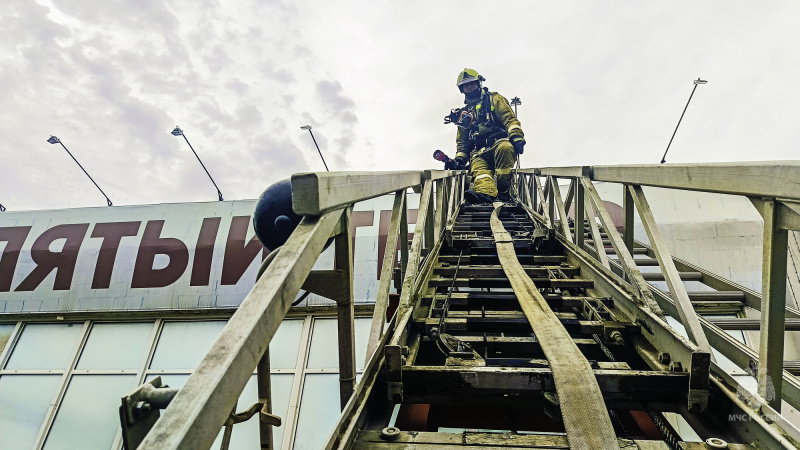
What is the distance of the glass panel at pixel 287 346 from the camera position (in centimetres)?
747

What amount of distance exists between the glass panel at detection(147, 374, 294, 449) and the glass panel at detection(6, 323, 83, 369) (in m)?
2.19

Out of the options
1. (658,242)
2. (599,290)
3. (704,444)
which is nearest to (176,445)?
(704,444)

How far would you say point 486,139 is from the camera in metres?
8.84

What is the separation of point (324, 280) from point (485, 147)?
23.9 feet

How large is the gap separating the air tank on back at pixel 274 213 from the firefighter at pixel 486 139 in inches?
234

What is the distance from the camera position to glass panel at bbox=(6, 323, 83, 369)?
7.92 meters

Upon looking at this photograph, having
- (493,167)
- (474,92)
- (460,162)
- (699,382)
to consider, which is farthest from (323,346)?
(699,382)

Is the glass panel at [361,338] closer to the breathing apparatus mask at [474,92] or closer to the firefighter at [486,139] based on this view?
the firefighter at [486,139]

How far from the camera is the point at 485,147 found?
887 cm

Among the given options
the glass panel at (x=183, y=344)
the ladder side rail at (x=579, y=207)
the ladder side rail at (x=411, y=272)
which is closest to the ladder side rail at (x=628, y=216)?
the ladder side rail at (x=579, y=207)

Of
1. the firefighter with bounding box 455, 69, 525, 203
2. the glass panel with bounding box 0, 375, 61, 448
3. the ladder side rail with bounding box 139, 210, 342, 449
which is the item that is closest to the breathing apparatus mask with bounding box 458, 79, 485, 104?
the firefighter with bounding box 455, 69, 525, 203

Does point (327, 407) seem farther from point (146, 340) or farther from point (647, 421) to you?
point (647, 421)

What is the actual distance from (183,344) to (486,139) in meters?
7.09

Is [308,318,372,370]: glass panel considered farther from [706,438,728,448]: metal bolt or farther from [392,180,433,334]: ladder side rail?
[706,438,728,448]: metal bolt
